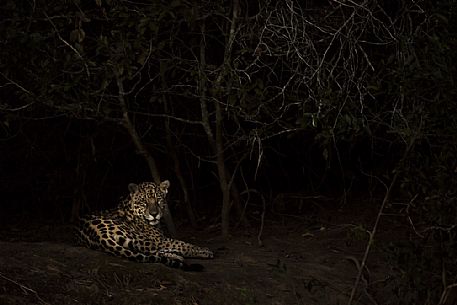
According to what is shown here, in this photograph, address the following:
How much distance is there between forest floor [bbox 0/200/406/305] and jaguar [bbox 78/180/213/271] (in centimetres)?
12

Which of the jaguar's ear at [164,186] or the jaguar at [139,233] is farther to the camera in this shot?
the jaguar's ear at [164,186]

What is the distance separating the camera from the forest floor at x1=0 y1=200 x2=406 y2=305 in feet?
20.3

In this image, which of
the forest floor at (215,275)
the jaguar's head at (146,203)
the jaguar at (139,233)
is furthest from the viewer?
the jaguar's head at (146,203)

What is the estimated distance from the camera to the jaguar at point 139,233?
23.2 ft

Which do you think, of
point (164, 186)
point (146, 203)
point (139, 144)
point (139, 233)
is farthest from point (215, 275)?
point (139, 144)

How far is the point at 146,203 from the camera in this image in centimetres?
781

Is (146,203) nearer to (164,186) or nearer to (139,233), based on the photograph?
(164,186)

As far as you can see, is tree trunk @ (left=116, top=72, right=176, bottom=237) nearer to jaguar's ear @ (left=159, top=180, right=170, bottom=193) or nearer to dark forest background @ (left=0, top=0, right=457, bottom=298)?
dark forest background @ (left=0, top=0, right=457, bottom=298)

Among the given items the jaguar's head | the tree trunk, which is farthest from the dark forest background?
the jaguar's head

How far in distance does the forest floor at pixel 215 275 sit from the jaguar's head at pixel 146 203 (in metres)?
0.64

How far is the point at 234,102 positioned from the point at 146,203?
127 cm

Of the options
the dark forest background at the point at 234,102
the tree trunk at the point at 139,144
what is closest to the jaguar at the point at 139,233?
the tree trunk at the point at 139,144

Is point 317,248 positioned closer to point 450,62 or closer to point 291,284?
point 291,284

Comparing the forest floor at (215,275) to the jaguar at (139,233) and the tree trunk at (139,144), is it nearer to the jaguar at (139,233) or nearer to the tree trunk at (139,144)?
the jaguar at (139,233)
